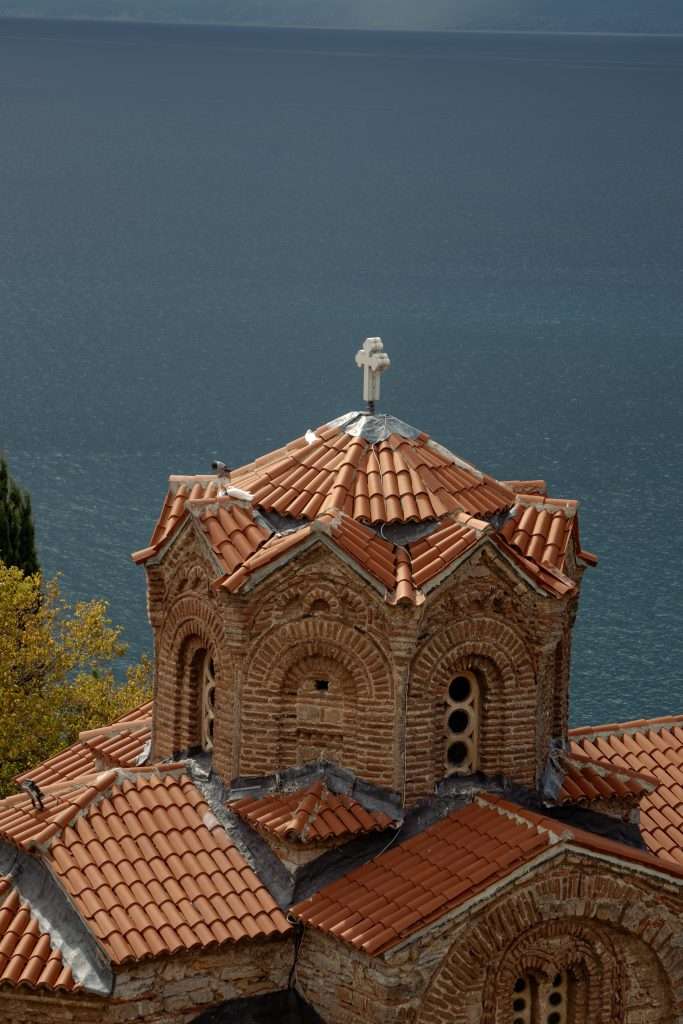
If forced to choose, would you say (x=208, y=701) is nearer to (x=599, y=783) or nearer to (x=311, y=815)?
(x=311, y=815)

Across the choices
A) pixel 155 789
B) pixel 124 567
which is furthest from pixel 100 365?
pixel 155 789

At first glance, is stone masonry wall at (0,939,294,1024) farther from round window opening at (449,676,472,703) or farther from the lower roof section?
round window opening at (449,676,472,703)

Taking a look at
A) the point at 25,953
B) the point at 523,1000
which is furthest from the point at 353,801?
the point at 25,953

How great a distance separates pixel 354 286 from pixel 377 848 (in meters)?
117

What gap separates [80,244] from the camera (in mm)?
154625

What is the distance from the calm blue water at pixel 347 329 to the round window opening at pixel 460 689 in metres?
38.3

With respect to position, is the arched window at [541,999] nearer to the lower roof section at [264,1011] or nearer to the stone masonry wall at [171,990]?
the lower roof section at [264,1011]

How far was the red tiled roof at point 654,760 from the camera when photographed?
2725cm

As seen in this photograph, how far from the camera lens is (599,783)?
86.1ft

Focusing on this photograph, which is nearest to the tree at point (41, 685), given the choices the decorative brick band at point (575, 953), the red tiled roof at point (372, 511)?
the red tiled roof at point (372, 511)

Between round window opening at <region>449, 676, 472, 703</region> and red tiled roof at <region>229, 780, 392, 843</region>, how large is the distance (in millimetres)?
1913

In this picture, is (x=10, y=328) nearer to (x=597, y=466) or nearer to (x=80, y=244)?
(x=80, y=244)

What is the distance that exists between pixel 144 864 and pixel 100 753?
4168 mm

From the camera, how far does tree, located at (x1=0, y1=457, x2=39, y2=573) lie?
1877 inches
